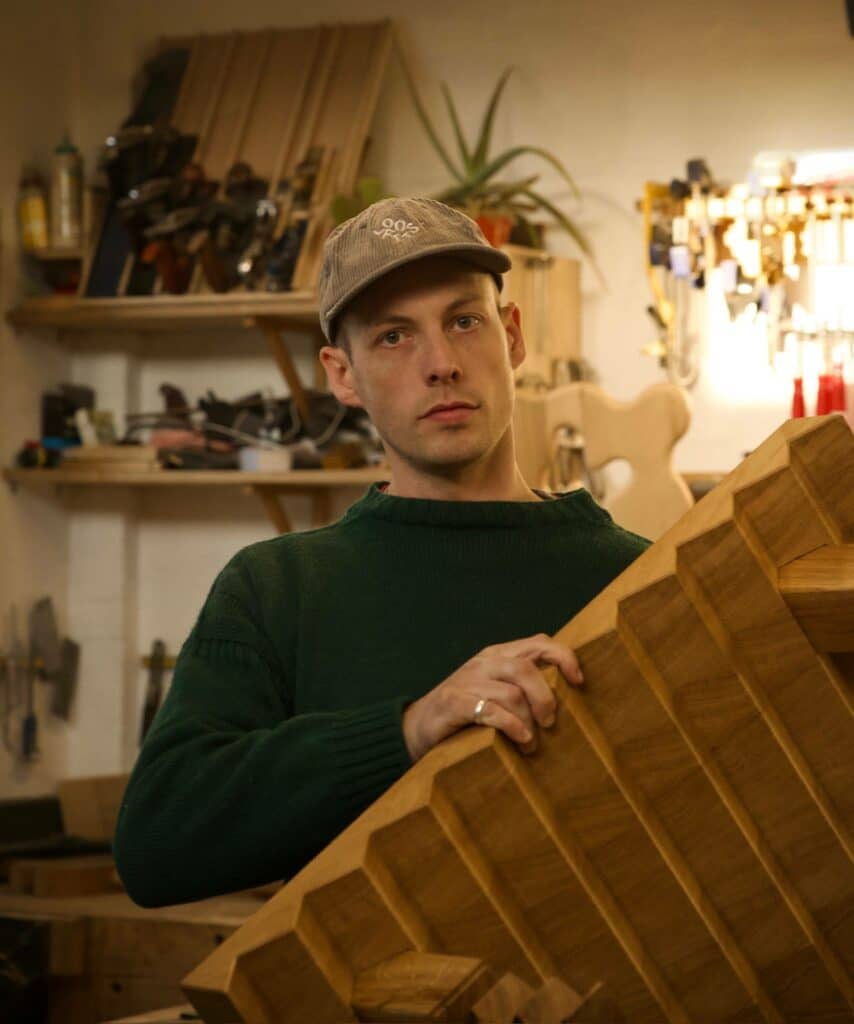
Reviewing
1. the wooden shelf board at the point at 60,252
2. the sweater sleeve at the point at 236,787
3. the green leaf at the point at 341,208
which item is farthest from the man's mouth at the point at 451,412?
the wooden shelf board at the point at 60,252

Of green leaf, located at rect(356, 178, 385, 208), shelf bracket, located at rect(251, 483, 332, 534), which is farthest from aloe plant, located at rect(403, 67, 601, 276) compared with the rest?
shelf bracket, located at rect(251, 483, 332, 534)

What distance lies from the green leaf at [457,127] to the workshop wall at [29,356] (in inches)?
49.2

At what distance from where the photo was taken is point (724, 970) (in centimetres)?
125

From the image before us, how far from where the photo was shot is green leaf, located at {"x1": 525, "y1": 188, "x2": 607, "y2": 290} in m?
4.71

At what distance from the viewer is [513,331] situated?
5.96ft

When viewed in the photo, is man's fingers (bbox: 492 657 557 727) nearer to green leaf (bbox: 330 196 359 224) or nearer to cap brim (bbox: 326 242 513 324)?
cap brim (bbox: 326 242 513 324)

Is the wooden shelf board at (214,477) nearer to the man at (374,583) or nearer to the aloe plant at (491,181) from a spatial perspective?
the aloe plant at (491,181)

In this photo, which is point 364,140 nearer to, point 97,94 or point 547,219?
point 547,219

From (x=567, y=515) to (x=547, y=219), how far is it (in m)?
3.28

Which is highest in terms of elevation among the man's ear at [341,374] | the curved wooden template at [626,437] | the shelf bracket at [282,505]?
the man's ear at [341,374]

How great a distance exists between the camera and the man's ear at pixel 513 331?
1.80 meters

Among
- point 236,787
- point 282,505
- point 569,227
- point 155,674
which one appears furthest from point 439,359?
point 155,674

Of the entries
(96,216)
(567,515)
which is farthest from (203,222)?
(567,515)

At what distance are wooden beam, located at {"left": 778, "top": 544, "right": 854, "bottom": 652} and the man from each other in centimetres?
43
